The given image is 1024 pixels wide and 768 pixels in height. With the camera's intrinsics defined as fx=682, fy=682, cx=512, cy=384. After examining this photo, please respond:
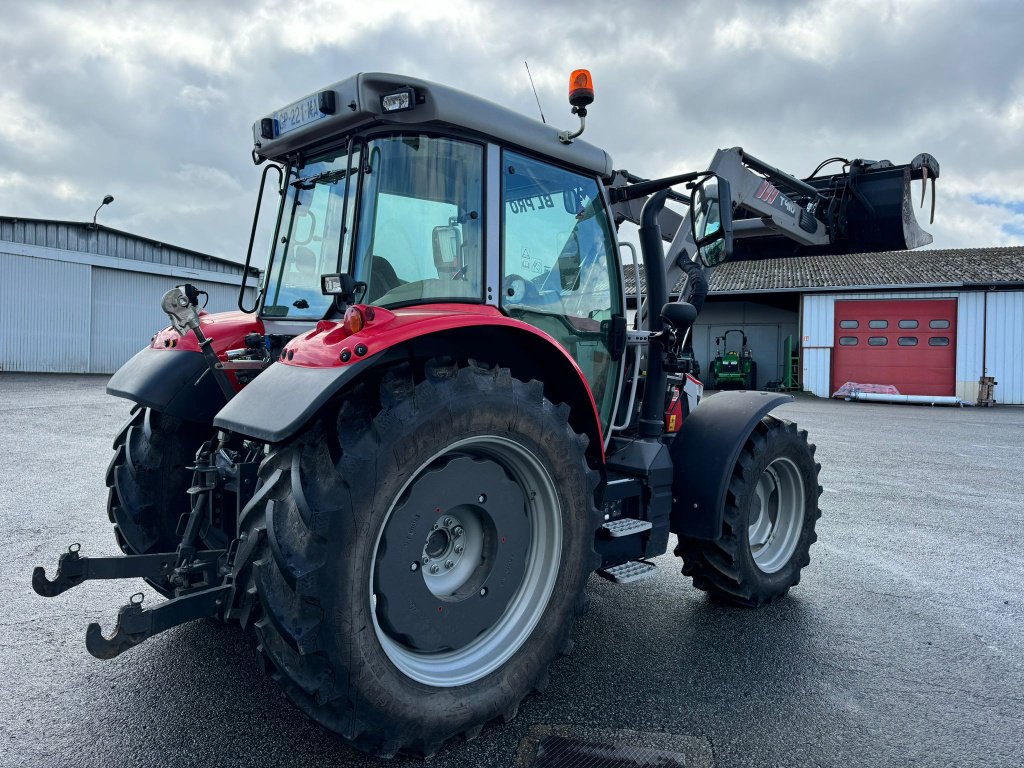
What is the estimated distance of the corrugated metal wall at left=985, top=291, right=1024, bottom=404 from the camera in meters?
20.2

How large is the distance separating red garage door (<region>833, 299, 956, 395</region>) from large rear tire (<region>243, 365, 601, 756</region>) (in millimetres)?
21998

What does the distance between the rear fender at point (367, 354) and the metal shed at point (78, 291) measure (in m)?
19.5

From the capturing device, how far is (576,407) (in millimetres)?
2975

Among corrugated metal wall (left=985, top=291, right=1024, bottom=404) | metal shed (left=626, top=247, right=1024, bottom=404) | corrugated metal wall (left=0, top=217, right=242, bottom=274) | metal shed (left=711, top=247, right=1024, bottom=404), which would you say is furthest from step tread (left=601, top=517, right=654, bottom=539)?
corrugated metal wall (left=0, top=217, right=242, bottom=274)

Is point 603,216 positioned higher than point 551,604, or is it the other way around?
point 603,216

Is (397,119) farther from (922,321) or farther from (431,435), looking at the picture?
(922,321)

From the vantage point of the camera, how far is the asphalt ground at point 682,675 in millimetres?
2400

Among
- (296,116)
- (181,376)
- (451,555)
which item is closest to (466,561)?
(451,555)

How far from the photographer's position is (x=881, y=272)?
23375mm

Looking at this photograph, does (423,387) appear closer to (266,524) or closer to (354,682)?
(266,524)

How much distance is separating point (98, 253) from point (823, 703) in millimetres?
26305

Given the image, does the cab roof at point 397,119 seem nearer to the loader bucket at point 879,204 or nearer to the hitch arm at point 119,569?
the hitch arm at point 119,569

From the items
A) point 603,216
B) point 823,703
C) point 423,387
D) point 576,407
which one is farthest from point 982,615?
point 423,387

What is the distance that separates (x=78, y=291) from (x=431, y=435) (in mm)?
25230
